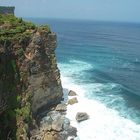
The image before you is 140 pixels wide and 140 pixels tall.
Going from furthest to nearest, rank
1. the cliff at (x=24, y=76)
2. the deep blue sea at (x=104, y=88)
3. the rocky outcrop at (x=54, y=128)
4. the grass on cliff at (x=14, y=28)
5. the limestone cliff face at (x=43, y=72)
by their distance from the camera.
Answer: the deep blue sea at (x=104, y=88) → the limestone cliff face at (x=43, y=72) → the rocky outcrop at (x=54, y=128) → the grass on cliff at (x=14, y=28) → the cliff at (x=24, y=76)

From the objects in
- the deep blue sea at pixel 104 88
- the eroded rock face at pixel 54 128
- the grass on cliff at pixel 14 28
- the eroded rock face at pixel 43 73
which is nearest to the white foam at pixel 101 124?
the deep blue sea at pixel 104 88

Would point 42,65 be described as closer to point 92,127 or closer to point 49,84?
point 49,84

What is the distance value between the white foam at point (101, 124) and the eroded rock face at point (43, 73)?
4.72 m

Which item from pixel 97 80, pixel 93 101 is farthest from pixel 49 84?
pixel 97 80

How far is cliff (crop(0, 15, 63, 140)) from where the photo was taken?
137 feet

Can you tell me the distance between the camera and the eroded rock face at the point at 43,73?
49.0 m

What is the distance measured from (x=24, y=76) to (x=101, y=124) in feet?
50.0

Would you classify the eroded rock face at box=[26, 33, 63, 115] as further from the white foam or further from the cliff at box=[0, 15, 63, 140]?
the white foam

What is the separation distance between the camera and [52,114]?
52500 mm

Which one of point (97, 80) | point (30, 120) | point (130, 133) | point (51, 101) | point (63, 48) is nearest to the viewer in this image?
point (30, 120)

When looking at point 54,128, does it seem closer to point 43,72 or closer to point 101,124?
point 101,124

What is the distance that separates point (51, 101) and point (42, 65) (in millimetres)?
6807

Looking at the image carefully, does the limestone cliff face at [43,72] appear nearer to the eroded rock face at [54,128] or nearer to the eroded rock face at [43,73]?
the eroded rock face at [43,73]

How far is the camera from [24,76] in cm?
4662
